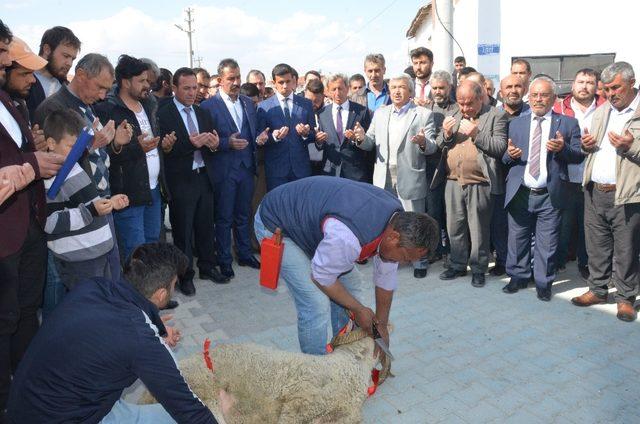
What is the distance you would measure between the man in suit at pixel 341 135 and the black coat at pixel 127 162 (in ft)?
7.53

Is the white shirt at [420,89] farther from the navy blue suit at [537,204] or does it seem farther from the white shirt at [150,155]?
the white shirt at [150,155]

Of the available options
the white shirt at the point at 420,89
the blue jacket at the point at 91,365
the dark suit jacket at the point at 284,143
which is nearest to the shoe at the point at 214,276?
the dark suit jacket at the point at 284,143

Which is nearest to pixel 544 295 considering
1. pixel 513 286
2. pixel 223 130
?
pixel 513 286

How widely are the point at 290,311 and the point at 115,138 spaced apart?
7.29 feet

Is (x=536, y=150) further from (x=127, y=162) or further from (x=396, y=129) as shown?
(x=127, y=162)

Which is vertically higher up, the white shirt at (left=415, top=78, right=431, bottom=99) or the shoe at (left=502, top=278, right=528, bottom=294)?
the white shirt at (left=415, top=78, right=431, bottom=99)

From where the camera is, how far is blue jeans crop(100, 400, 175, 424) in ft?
7.72

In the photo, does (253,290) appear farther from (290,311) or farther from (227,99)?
(227,99)

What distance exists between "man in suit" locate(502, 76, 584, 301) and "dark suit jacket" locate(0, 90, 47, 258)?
412cm

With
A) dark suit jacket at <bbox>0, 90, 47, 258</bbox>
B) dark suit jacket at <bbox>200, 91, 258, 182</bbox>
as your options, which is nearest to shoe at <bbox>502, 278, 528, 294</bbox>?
dark suit jacket at <bbox>200, 91, 258, 182</bbox>

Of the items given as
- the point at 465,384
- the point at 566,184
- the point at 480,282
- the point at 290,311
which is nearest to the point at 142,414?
the point at 465,384

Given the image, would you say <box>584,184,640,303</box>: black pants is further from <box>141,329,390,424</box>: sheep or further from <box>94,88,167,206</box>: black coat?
<box>94,88,167,206</box>: black coat

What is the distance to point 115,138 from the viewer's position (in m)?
→ 4.42

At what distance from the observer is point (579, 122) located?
18.9 feet
